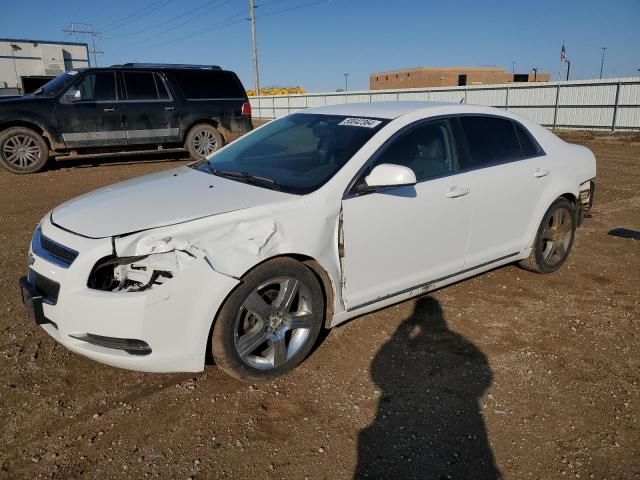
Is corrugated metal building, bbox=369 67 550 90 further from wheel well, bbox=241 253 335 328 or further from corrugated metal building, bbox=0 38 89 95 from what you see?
wheel well, bbox=241 253 335 328

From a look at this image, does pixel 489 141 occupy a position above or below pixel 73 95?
below

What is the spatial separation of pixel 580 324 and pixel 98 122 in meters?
9.77

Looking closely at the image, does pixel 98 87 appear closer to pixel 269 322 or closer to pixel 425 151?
pixel 425 151

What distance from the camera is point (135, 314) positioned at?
8.64ft

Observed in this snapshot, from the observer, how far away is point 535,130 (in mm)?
4703

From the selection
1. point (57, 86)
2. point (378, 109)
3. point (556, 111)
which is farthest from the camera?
point (556, 111)

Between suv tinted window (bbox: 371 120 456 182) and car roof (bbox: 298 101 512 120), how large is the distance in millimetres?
146

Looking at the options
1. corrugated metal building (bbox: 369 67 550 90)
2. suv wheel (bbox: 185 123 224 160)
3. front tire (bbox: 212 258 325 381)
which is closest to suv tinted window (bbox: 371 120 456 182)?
front tire (bbox: 212 258 325 381)

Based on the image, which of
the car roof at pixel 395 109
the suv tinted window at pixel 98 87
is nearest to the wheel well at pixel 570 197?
the car roof at pixel 395 109

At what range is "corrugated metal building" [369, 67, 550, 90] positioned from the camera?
54.1m

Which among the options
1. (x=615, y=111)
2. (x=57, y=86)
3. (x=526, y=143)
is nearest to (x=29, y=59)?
(x=57, y=86)

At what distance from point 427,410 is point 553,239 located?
271cm

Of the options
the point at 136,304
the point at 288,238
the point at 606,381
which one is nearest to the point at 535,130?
the point at 606,381

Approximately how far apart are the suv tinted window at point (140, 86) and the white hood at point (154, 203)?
316 inches
